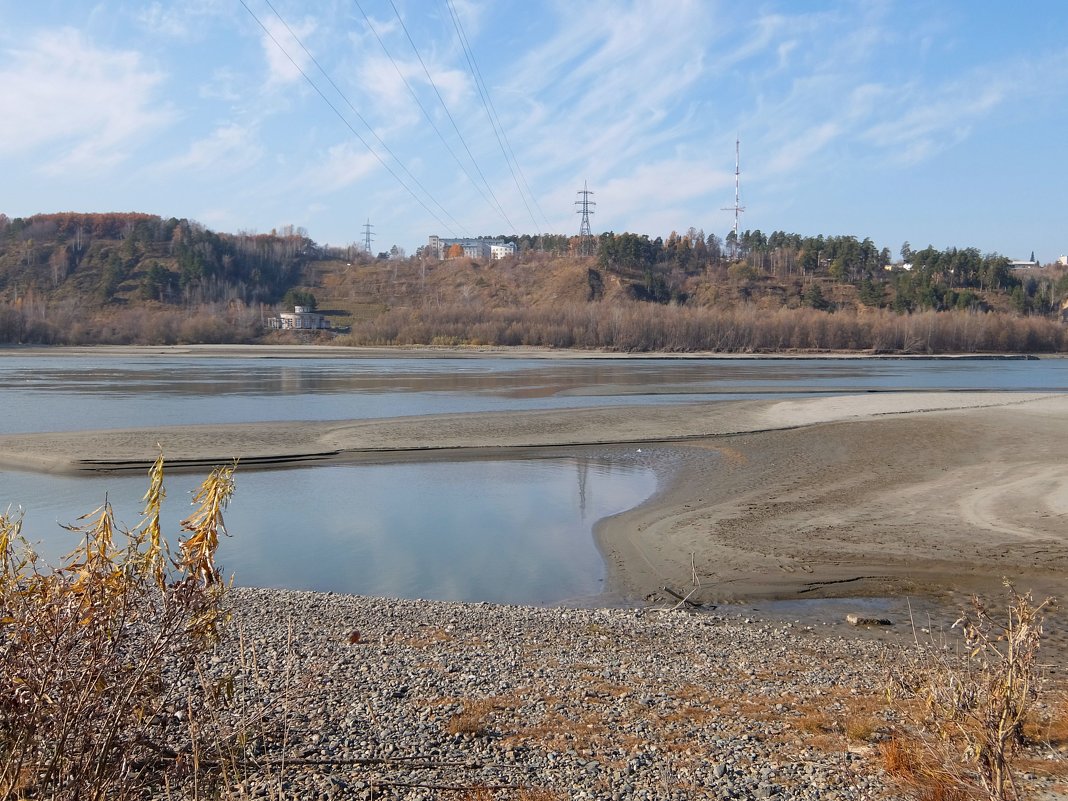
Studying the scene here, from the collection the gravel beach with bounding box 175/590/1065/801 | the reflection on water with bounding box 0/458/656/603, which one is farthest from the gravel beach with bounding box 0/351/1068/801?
the reflection on water with bounding box 0/458/656/603

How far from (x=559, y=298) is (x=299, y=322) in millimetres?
45345

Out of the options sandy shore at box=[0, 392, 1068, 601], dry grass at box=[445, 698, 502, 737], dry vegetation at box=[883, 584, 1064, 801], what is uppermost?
dry vegetation at box=[883, 584, 1064, 801]

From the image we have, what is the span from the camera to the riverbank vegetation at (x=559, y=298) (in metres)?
121

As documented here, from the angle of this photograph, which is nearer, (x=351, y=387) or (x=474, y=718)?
(x=474, y=718)

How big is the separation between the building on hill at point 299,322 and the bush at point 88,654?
465ft

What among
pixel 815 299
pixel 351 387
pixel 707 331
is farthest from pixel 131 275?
pixel 351 387

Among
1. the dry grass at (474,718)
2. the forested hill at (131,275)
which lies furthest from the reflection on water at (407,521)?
the forested hill at (131,275)

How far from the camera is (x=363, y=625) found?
10453 mm

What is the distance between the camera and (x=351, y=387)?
51.9 meters

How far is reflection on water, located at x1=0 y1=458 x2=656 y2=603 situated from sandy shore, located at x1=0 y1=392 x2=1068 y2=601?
1.10 metres

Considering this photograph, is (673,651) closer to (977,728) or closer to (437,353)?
(977,728)

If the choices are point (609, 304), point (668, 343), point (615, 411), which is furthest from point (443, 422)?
point (609, 304)

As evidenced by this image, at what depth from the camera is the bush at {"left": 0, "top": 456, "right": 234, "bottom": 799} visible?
12.9 feet

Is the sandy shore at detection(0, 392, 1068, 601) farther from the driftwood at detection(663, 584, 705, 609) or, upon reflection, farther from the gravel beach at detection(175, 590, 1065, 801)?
the gravel beach at detection(175, 590, 1065, 801)
